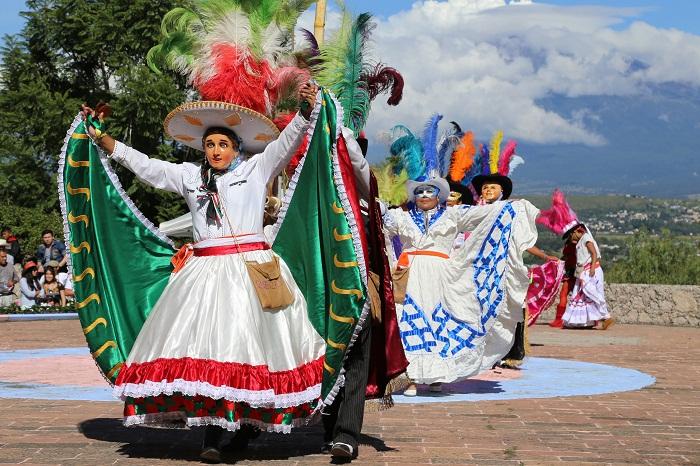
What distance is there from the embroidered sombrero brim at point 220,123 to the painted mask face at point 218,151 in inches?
3.3

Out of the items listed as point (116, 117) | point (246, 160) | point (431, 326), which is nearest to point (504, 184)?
point (431, 326)

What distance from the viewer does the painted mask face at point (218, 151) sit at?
690 cm

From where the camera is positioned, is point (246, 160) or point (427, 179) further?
point (427, 179)

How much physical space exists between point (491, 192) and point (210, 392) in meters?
5.90

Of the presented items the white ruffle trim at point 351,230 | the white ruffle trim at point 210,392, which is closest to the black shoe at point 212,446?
the white ruffle trim at point 210,392

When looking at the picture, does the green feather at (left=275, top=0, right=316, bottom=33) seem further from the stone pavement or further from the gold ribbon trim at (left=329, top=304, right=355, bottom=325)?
the gold ribbon trim at (left=329, top=304, right=355, bottom=325)

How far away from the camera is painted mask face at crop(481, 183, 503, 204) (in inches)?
454

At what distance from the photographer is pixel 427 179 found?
1072 cm

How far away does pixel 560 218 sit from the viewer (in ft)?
68.1

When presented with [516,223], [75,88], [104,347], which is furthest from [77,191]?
[75,88]

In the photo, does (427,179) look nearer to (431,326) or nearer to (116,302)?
(431,326)

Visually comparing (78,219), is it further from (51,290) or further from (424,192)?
(51,290)

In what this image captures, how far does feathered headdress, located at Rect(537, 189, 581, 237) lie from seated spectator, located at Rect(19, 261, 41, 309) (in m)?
9.19

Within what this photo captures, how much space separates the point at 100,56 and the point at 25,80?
106 inches
